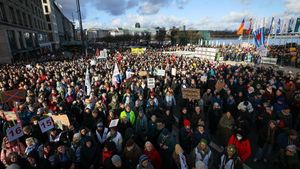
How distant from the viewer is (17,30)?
30812 mm

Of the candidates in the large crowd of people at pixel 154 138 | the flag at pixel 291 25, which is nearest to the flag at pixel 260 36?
the flag at pixel 291 25

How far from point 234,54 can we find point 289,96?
17.4 metres

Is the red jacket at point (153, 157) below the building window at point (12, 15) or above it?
→ below

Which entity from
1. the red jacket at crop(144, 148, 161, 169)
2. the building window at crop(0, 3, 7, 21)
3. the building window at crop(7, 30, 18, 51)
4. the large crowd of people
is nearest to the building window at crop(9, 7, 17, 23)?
the building window at crop(7, 30, 18, 51)

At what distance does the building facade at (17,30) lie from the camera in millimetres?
25475

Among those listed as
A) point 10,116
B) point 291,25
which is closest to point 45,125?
point 10,116

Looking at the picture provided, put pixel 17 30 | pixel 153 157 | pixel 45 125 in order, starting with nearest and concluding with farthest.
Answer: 1. pixel 153 157
2. pixel 45 125
3. pixel 17 30

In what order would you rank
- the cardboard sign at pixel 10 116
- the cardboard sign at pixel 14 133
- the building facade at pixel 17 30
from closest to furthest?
the cardboard sign at pixel 14 133 → the cardboard sign at pixel 10 116 → the building facade at pixel 17 30

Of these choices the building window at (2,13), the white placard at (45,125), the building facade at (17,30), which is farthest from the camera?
the building window at (2,13)

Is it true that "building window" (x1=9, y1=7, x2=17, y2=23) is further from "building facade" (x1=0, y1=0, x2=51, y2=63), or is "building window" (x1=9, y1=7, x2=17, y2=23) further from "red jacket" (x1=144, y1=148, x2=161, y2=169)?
"red jacket" (x1=144, y1=148, x2=161, y2=169)

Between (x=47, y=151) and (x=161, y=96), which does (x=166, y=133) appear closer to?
(x=47, y=151)

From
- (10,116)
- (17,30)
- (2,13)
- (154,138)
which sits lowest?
(154,138)

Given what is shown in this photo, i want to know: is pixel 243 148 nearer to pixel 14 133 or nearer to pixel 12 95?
pixel 14 133

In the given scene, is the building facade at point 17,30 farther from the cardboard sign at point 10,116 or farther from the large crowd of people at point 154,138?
the cardboard sign at point 10,116
